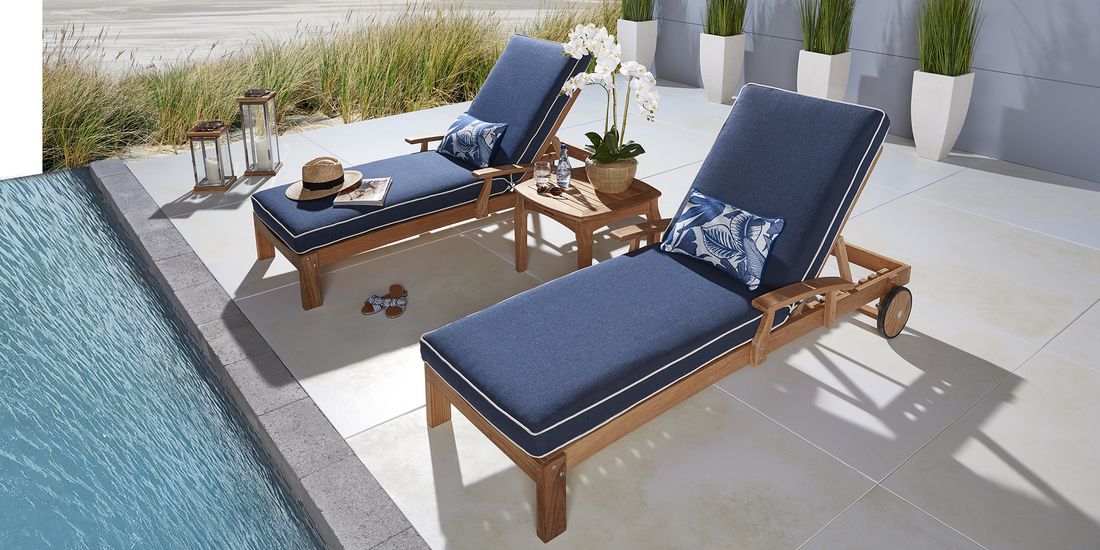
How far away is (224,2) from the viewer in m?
12.9

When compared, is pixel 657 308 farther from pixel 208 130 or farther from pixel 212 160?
pixel 212 160

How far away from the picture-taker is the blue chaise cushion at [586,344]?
2549 mm

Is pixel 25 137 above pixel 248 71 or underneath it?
underneath

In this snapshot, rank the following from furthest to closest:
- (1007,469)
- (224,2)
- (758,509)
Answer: (224,2) < (1007,469) < (758,509)

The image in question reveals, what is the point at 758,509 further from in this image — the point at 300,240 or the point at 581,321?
the point at 300,240

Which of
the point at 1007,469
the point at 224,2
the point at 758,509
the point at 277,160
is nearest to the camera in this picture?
the point at 758,509

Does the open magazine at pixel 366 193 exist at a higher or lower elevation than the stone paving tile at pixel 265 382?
higher

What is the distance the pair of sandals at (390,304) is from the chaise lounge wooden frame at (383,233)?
0.27 m

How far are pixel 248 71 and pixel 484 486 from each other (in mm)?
5786

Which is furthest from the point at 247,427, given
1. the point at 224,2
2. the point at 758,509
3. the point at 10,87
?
the point at 224,2

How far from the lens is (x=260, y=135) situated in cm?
579

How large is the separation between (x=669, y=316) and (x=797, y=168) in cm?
93

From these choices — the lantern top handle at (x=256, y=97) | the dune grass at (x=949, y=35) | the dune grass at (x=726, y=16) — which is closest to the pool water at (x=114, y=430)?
the lantern top handle at (x=256, y=97)

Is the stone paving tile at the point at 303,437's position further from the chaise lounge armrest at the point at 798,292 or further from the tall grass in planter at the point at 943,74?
the tall grass in planter at the point at 943,74
